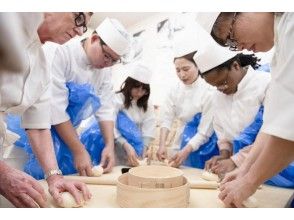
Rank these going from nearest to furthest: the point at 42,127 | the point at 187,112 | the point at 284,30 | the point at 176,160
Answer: the point at 284,30 → the point at 42,127 → the point at 176,160 → the point at 187,112


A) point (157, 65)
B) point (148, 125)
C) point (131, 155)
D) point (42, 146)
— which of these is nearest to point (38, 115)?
point (42, 146)

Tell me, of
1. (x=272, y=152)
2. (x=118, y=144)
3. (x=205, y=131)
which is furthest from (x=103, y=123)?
(x=272, y=152)

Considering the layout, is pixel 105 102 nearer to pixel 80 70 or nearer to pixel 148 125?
pixel 80 70

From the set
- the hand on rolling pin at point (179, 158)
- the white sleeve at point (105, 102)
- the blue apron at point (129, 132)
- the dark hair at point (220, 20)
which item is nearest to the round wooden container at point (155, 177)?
the dark hair at point (220, 20)

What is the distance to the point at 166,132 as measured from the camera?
177cm

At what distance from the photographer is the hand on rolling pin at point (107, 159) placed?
1.19 m

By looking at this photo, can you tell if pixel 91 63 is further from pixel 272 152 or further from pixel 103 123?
pixel 272 152

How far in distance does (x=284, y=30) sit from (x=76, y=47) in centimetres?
81

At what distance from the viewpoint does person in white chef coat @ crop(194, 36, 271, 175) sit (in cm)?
116

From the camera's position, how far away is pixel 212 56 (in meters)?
1.21

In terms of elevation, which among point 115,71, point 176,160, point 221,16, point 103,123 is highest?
point 221,16

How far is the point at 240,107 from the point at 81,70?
578 millimetres

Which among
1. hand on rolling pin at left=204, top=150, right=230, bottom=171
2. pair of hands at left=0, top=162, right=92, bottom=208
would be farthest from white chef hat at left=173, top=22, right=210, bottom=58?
pair of hands at left=0, top=162, right=92, bottom=208

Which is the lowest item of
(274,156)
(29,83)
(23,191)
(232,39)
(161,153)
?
(161,153)
